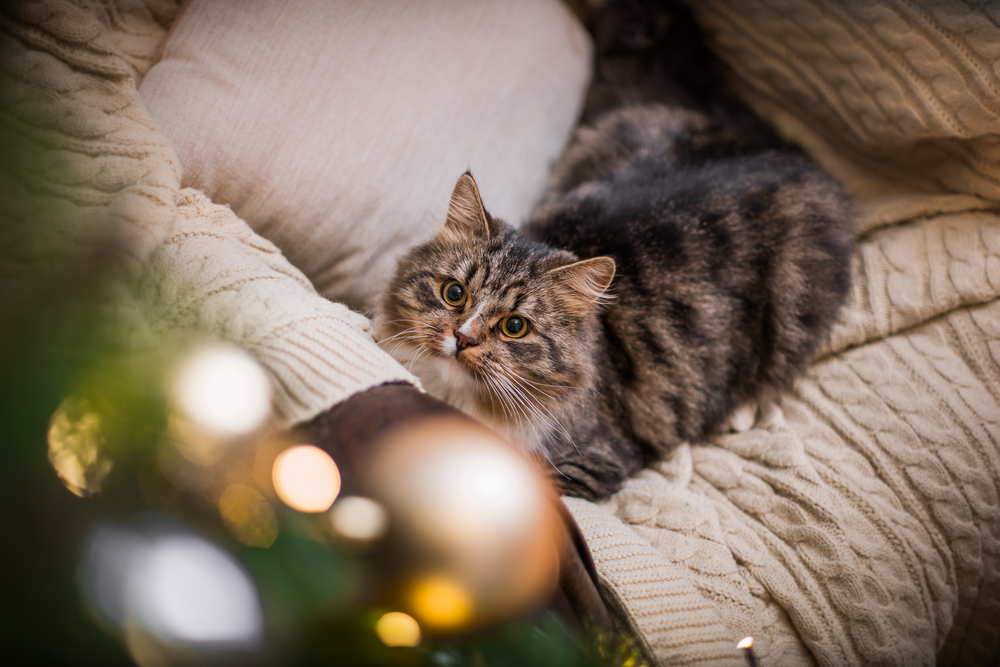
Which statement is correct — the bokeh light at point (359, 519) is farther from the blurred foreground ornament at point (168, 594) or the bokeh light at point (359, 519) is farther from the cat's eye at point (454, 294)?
the cat's eye at point (454, 294)

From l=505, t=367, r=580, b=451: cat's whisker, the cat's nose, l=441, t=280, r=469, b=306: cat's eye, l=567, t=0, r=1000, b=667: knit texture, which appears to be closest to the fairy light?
l=567, t=0, r=1000, b=667: knit texture

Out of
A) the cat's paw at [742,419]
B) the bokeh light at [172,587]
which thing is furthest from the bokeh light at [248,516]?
the cat's paw at [742,419]

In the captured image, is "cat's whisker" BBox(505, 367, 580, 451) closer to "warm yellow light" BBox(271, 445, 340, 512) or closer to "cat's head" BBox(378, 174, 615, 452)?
"cat's head" BBox(378, 174, 615, 452)

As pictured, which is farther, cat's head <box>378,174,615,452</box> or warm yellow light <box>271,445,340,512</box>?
cat's head <box>378,174,615,452</box>

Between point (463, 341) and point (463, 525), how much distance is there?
0.50 metres

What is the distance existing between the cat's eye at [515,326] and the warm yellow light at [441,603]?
23.9 inches

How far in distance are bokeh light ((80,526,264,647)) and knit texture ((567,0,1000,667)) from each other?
0.64 metres

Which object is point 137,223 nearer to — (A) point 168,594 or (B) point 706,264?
(A) point 168,594

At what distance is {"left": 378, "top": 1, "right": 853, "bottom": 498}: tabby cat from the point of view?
3.58 ft

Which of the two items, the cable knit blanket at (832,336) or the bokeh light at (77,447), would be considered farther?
the cable knit blanket at (832,336)

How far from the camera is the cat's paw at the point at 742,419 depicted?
1.37 metres

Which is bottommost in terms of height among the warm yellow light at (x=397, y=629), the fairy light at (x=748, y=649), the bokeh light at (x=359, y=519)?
the fairy light at (x=748, y=649)

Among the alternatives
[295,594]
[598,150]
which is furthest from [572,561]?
[598,150]

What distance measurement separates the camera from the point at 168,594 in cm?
43
